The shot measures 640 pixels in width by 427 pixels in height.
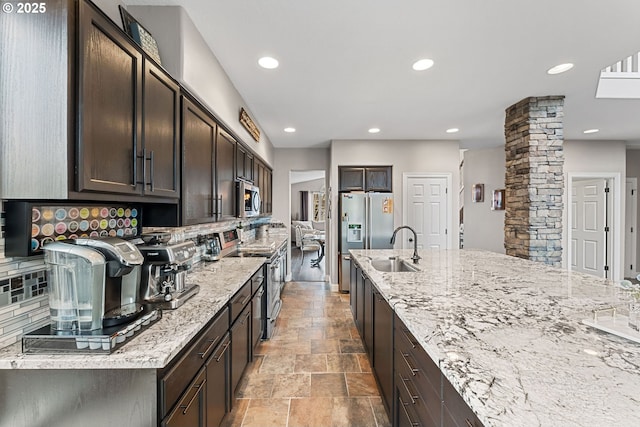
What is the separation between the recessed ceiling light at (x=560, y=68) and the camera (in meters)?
2.61

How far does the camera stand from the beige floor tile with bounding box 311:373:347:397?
7.26 ft

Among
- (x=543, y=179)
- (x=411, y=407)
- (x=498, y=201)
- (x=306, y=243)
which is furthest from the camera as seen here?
(x=306, y=243)

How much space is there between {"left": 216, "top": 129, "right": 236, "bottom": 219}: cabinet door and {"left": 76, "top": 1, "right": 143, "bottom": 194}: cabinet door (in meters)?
1.10

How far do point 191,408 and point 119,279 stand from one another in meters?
0.64

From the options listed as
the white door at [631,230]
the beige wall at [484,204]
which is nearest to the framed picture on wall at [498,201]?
the beige wall at [484,204]

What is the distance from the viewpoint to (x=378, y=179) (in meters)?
5.28

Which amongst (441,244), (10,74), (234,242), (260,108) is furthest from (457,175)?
(10,74)

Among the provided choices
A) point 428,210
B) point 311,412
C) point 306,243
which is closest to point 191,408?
point 311,412

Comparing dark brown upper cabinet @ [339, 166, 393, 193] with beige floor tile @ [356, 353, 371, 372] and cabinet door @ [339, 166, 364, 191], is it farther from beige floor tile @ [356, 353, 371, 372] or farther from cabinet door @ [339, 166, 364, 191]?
beige floor tile @ [356, 353, 371, 372]

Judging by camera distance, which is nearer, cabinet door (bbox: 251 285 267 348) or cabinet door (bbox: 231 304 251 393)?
cabinet door (bbox: 231 304 251 393)

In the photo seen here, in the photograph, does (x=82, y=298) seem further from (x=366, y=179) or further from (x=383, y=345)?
(x=366, y=179)

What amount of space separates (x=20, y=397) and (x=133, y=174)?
92cm

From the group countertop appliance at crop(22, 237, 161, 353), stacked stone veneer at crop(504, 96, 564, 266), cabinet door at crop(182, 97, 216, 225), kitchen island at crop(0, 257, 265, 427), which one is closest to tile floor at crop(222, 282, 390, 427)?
kitchen island at crop(0, 257, 265, 427)

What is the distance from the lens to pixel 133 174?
1.37 metres
